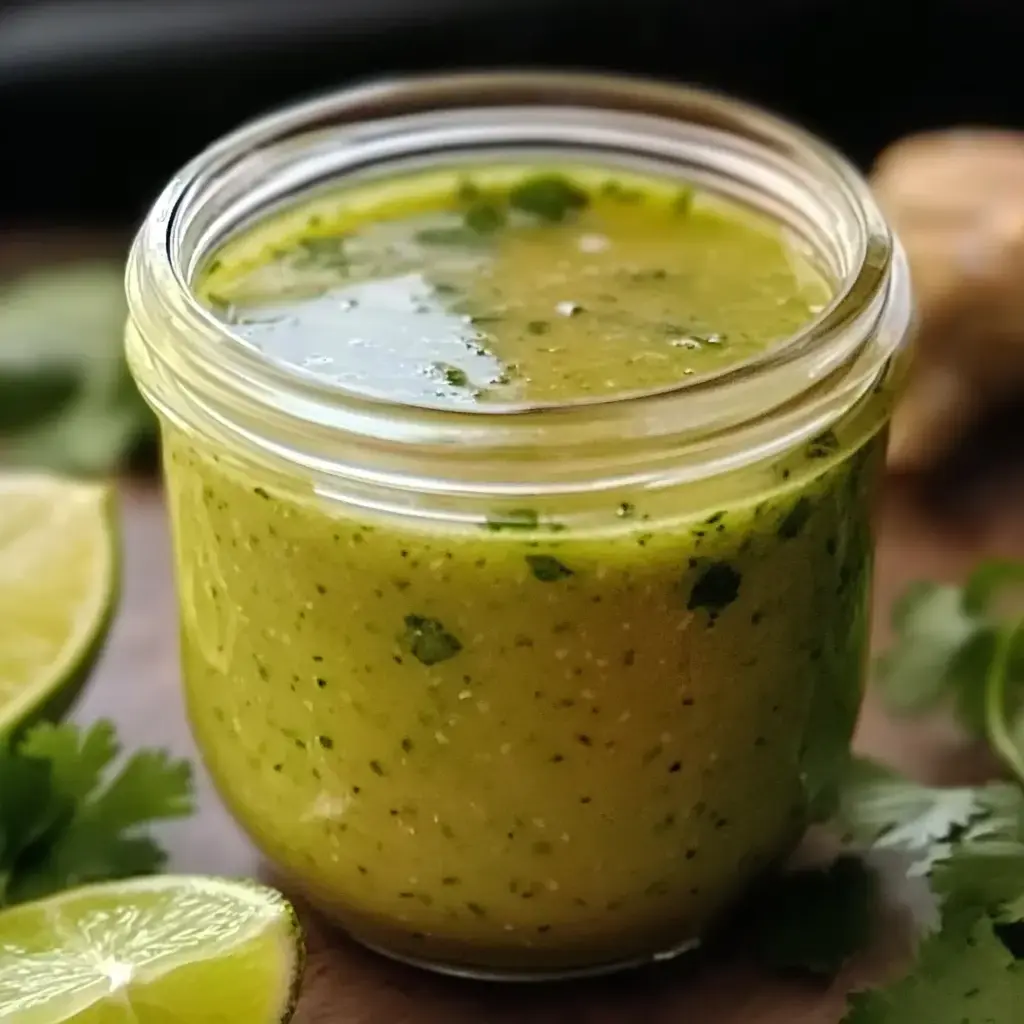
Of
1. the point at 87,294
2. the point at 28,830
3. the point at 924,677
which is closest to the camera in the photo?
the point at 28,830

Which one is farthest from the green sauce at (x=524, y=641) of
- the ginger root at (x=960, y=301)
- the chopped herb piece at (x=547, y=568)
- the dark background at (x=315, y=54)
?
the dark background at (x=315, y=54)

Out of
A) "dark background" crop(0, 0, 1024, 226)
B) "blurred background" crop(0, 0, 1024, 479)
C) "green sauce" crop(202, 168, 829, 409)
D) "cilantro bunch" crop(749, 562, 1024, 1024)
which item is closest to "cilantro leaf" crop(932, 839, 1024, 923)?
"cilantro bunch" crop(749, 562, 1024, 1024)

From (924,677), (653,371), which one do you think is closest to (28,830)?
(653,371)

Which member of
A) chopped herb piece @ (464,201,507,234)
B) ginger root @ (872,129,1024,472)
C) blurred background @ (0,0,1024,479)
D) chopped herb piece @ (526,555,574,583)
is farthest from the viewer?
blurred background @ (0,0,1024,479)

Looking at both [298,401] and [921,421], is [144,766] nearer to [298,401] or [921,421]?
[298,401]

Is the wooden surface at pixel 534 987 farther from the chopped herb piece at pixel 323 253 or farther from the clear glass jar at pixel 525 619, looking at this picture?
the chopped herb piece at pixel 323 253

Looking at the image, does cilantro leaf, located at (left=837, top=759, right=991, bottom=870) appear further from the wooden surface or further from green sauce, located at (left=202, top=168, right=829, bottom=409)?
green sauce, located at (left=202, top=168, right=829, bottom=409)

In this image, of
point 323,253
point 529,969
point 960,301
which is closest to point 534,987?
point 529,969
